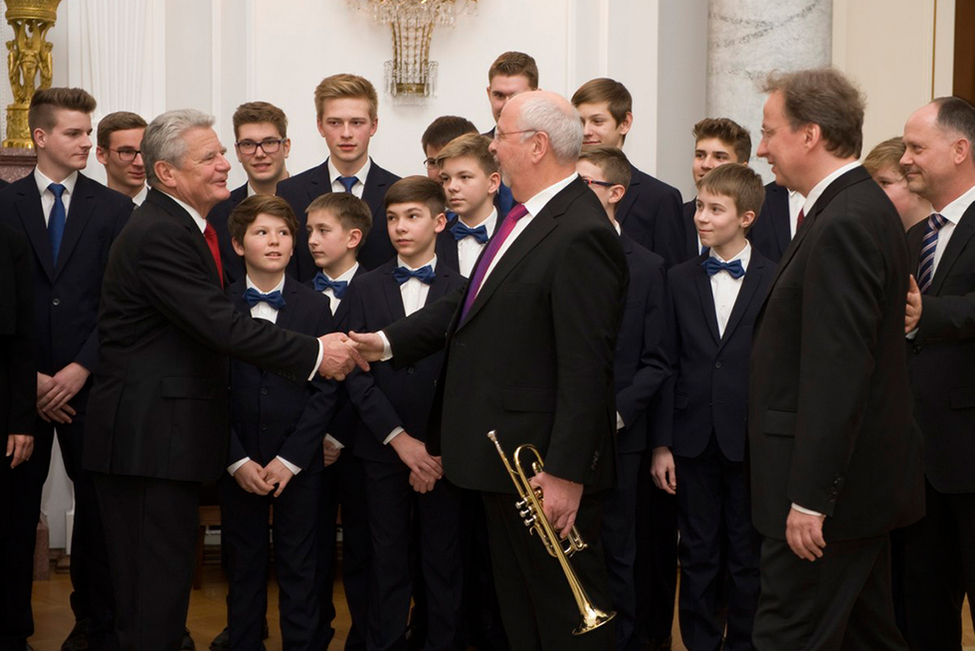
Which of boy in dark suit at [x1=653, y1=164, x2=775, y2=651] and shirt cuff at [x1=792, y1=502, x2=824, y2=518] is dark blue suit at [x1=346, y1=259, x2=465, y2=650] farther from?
shirt cuff at [x1=792, y1=502, x2=824, y2=518]

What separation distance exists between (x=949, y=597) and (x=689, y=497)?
3.19ft

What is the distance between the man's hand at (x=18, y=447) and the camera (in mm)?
4613

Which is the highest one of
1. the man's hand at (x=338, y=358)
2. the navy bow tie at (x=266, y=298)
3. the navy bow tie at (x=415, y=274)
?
the navy bow tie at (x=415, y=274)

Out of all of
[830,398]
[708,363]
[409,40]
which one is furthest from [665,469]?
[409,40]

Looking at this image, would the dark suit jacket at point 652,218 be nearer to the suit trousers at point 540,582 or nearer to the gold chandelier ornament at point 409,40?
the suit trousers at point 540,582

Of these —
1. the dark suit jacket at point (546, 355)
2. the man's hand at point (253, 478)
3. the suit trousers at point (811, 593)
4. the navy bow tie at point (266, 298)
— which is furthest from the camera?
the navy bow tie at point (266, 298)

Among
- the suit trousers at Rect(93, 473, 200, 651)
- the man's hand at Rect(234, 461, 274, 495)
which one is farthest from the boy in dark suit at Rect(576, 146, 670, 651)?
the suit trousers at Rect(93, 473, 200, 651)

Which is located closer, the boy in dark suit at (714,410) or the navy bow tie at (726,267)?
Answer: the boy in dark suit at (714,410)

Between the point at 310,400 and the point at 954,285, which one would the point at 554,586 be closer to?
the point at 310,400

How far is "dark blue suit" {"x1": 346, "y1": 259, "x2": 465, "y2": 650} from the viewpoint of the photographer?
4.67 metres

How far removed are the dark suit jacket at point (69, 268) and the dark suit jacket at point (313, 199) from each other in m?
0.70

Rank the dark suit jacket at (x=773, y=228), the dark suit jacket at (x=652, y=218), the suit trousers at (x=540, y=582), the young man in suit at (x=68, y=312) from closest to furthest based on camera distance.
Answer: the suit trousers at (x=540, y=582) < the young man in suit at (x=68, y=312) < the dark suit jacket at (x=773, y=228) < the dark suit jacket at (x=652, y=218)

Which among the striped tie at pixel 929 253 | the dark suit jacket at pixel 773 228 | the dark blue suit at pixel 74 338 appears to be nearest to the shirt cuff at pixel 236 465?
the dark blue suit at pixel 74 338

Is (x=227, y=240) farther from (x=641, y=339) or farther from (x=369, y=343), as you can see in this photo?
(x=641, y=339)
